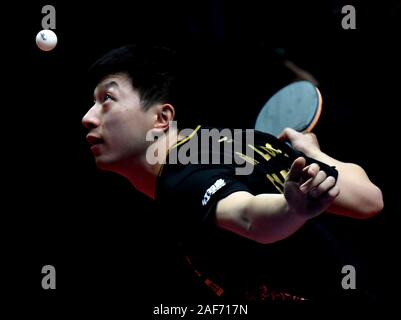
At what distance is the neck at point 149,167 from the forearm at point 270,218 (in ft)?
1.79

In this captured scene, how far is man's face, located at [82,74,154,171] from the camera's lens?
1909mm

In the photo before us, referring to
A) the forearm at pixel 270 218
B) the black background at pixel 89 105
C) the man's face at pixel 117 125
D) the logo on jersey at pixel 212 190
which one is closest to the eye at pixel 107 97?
the man's face at pixel 117 125

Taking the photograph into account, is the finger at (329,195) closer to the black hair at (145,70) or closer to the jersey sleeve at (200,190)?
the jersey sleeve at (200,190)

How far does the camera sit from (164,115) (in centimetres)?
202

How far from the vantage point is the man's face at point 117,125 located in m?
1.91

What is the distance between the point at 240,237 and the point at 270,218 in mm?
416

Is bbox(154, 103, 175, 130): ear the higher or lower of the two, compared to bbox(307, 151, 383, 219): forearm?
higher

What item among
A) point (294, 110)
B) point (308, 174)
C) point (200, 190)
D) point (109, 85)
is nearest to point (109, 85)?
point (109, 85)

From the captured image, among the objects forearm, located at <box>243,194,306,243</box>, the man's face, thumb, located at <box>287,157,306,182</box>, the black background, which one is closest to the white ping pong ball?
the black background

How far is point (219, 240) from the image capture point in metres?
1.71

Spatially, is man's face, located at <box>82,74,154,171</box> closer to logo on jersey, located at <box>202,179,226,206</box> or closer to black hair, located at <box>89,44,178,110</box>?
black hair, located at <box>89,44,178,110</box>

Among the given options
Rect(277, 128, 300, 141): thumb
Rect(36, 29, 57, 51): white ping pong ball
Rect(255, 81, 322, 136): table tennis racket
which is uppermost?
Rect(36, 29, 57, 51): white ping pong ball

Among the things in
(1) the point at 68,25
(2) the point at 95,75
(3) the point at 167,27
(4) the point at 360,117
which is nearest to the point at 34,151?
(1) the point at 68,25

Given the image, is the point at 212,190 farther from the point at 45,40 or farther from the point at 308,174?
the point at 45,40
